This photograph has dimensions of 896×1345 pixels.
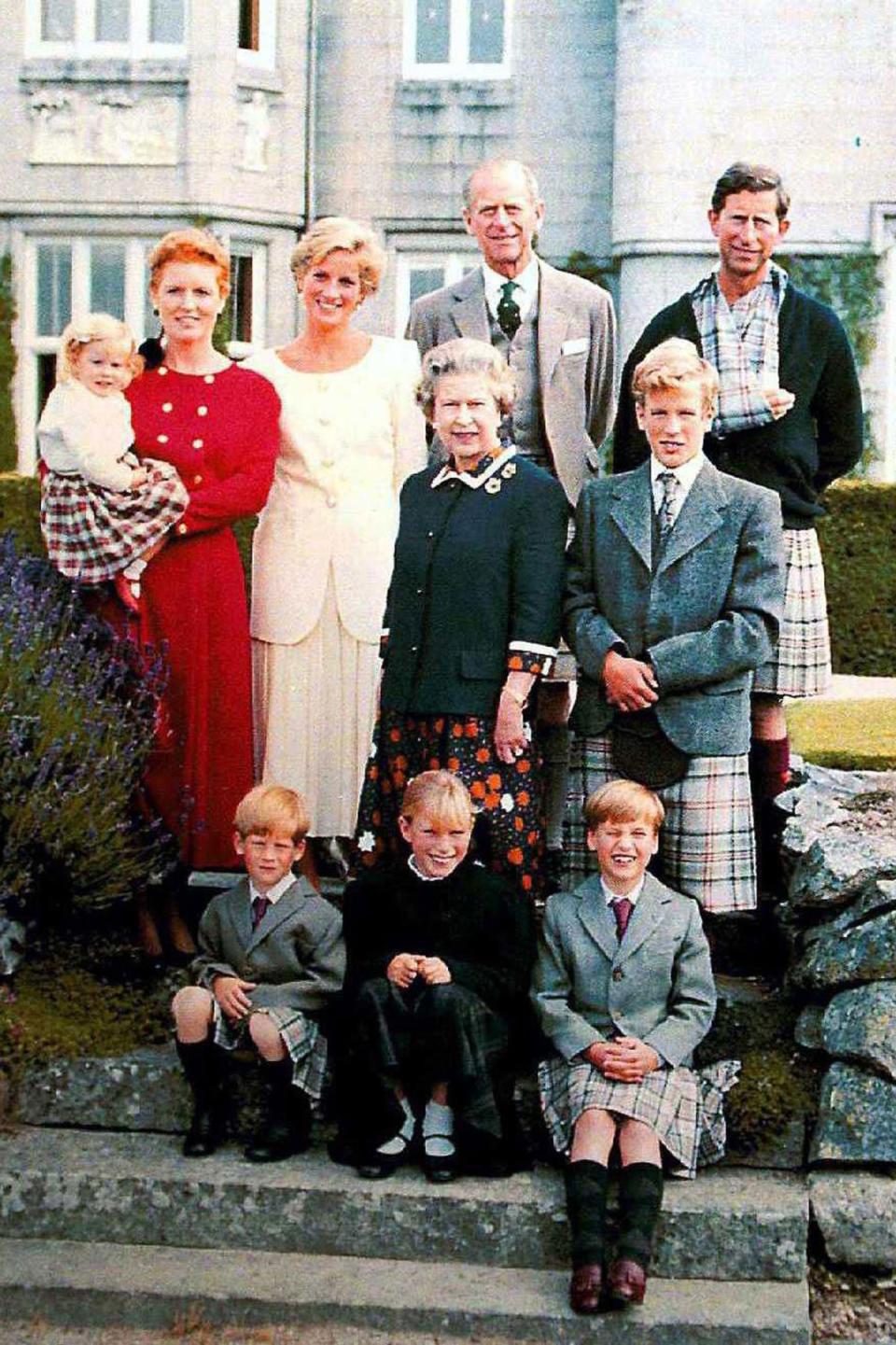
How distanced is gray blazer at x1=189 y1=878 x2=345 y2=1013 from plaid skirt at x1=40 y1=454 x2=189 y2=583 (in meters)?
0.97

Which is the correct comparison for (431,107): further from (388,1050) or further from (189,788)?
(388,1050)

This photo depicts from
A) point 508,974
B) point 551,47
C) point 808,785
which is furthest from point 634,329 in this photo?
point 508,974

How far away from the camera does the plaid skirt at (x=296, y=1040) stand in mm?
4648

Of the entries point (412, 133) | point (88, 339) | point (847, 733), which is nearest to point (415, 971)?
point (88, 339)

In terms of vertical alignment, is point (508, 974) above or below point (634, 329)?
below

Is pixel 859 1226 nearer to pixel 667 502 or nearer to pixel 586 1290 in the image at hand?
pixel 586 1290

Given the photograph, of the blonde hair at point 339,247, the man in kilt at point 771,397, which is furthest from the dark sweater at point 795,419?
the blonde hair at point 339,247

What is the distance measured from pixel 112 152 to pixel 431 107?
7.57 feet

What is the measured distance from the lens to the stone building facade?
14461 mm

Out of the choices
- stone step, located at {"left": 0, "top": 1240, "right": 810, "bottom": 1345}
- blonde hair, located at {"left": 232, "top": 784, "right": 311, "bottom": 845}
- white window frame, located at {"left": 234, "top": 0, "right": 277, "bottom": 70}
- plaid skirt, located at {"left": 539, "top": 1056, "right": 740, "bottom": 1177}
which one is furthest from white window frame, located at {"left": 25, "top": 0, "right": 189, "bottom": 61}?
stone step, located at {"left": 0, "top": 1240, "right": 810, "bottom": 1345}

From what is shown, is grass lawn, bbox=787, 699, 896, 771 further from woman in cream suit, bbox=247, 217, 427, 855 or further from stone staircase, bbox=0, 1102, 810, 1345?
stone staircase, bbox=0, 1102, 810, 1345

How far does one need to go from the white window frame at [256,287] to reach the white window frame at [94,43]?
140cm

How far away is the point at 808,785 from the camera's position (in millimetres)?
5609

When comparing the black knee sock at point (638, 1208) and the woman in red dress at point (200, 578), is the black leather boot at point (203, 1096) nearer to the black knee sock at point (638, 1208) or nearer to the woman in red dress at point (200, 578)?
the woman in red dress at point (200, 578)
